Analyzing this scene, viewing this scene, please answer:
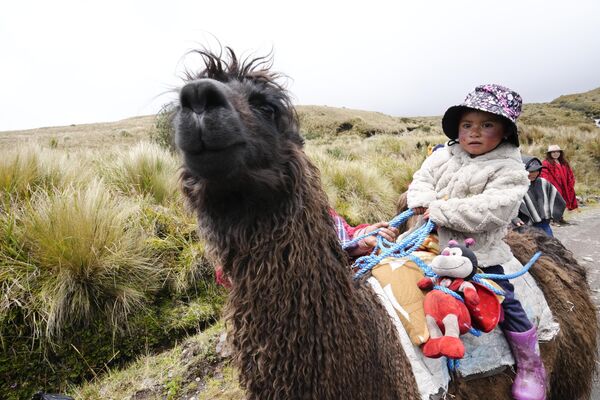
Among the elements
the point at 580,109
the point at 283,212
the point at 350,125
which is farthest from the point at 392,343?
the point at 580,109

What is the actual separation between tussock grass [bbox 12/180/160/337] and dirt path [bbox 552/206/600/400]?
5.54 m

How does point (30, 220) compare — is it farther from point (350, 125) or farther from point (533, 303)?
point (350, 125)

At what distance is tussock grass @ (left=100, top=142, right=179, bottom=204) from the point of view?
202 inches

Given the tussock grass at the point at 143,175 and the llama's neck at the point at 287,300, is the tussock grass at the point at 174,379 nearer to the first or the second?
the llama's neck at the point at 287,300

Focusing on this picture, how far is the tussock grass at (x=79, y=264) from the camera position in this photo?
2.96 metres

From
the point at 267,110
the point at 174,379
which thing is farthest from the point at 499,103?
the point at 174,379

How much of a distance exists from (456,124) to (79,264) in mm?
3442

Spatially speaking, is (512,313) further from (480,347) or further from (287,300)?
(287,300)

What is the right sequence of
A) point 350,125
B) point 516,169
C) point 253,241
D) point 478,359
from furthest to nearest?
point 350,125, point 516,169, point 478,359, point 253,241

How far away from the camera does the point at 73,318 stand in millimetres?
3023

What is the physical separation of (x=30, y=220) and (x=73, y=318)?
104cm

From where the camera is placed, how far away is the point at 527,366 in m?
2.07

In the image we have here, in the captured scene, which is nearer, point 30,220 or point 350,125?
point 30,220

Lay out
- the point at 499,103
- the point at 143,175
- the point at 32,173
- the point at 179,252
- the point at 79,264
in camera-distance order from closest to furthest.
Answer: the point at 499,103 < the point at 79,264 < the point at 179,252 < the point at 32,173 < the point at 143,175
